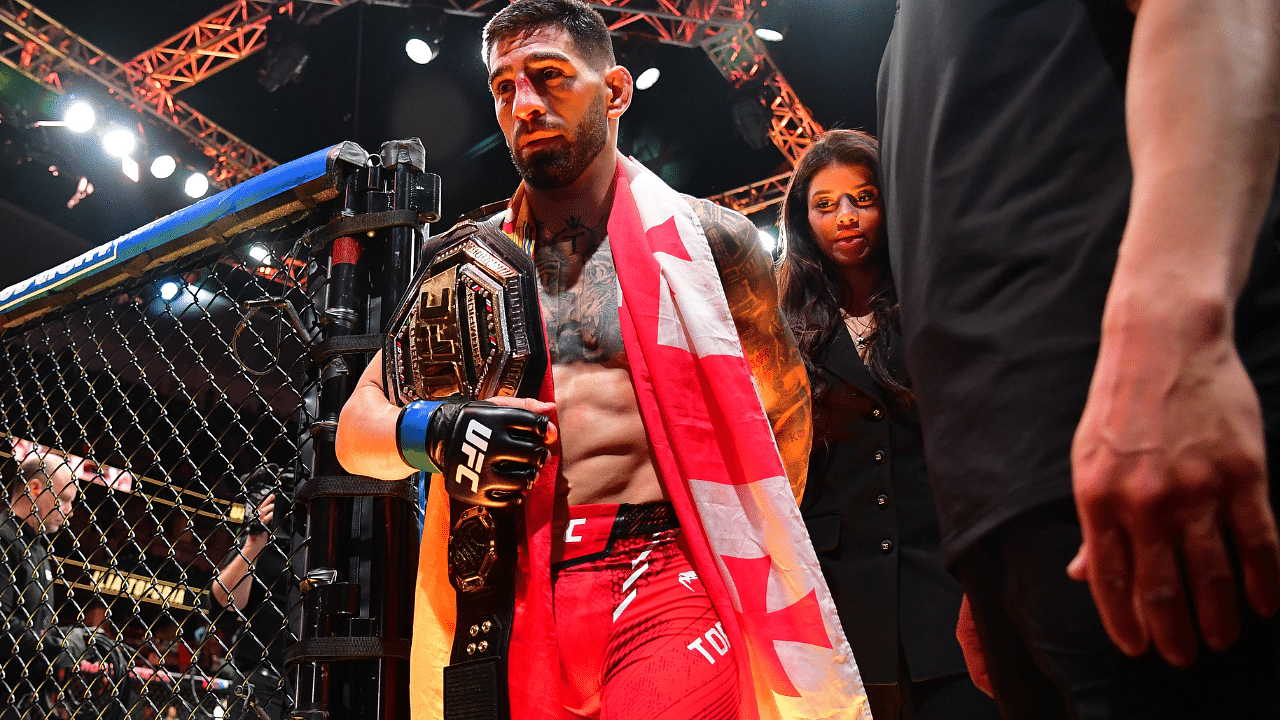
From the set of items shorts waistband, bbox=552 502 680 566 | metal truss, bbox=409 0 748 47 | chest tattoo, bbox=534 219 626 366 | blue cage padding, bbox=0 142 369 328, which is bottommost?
shorts waistband, bbox=552 502 680 566

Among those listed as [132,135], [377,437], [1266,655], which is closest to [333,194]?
[377,437]

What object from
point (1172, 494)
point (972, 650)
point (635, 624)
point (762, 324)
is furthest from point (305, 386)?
point (1172, 494)

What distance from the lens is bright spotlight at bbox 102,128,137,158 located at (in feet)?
25.1

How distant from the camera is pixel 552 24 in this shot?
1737mm

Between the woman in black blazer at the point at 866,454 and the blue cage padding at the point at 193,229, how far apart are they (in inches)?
43.7

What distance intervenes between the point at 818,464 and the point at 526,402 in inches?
31.6

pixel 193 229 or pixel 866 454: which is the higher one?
pixel 193 229

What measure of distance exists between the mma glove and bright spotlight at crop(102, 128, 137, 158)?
26.1 ft

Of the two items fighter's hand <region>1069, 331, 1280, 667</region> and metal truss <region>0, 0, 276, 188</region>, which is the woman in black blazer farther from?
metal truss <region>0, 0, 276, 188</region>

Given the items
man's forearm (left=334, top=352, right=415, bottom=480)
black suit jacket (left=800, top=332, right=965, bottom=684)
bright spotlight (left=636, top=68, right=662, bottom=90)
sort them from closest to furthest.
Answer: man's forearm (left=334, top=352, right=415, bottom=480), black suit jacket (left=800, top=332, right=965, bottom=684), bright spotlight (left=636, top=68, right=662, bottom=90)

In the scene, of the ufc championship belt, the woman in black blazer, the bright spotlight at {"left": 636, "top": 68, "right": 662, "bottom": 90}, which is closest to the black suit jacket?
the woman in black blazer

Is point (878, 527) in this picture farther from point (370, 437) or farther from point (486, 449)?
point (370, 437)

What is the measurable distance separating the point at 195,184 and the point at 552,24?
306 inches

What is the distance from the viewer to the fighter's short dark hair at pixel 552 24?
5.72 ft
